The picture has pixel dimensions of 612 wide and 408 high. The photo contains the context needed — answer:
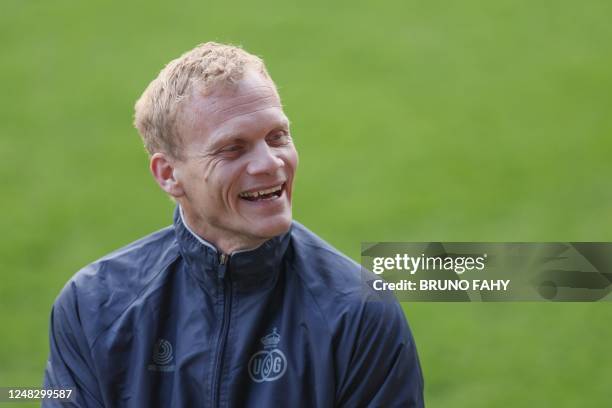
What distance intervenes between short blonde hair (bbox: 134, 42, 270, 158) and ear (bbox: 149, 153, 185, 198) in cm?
4

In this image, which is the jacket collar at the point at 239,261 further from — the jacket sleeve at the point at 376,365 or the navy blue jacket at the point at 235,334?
the jacket sleeve at the point at 376,365

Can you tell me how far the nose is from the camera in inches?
132

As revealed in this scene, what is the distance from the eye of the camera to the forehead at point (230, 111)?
3.34m

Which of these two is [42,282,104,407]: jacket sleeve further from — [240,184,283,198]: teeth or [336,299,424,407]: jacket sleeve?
[336,299,424,407]: jacket sleeve

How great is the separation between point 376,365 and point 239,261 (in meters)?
0.54

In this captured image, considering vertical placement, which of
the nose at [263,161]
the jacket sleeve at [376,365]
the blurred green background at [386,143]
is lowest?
the jacket sleeve at [376,365]

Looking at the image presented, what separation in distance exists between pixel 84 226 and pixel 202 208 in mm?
4598

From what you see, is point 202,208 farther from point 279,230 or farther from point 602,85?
point 602,85

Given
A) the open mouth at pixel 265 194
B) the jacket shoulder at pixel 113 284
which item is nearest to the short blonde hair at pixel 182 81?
the open mouth at pixel 265 194

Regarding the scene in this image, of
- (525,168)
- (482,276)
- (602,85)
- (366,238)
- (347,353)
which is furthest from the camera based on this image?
(602,85)

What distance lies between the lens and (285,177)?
135 inches

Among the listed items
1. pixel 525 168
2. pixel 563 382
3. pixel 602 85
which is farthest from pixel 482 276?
pixel 602 85

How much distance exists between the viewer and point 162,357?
349 centimetres

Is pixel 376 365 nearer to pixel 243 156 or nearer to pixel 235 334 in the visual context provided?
pixel 235 334
